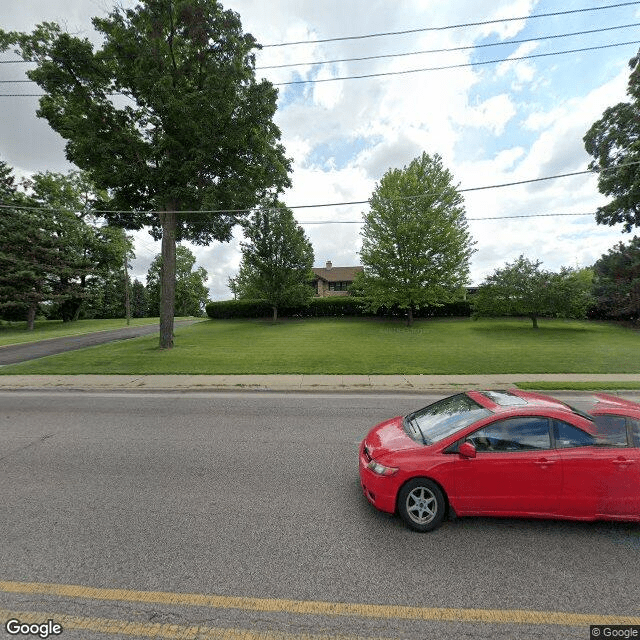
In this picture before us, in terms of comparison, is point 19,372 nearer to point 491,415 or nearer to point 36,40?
point 36,40

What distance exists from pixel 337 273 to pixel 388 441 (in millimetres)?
57996

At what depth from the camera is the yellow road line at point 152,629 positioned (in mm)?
2299

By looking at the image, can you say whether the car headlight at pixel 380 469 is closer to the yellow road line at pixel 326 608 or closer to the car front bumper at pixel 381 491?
the car front bumper at pixel 381 491

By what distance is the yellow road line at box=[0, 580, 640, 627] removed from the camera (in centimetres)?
242

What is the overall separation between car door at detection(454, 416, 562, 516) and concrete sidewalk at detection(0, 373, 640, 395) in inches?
232

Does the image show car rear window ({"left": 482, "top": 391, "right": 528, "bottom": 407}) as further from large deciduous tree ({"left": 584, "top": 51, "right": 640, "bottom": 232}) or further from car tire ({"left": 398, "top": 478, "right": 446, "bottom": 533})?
large deciduous tree ({"left": 584, "top": 51, "right": 640, "bottom": 232})

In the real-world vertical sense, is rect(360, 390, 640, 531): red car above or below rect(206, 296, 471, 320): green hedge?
below

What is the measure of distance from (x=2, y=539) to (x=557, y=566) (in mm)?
5275

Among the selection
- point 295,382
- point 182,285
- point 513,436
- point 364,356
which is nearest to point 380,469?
point 513,436

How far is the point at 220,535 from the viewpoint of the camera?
3377 mm

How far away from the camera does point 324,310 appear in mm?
33406

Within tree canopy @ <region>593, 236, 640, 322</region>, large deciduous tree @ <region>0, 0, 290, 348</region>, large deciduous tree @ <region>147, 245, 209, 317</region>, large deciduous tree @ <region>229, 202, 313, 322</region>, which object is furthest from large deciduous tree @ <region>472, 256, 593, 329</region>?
large deciduous tree @ <region>147, 245, 209, 317</region>

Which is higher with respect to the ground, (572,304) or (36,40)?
(36,40)

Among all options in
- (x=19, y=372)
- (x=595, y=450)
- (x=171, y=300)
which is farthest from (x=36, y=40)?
(x=595, y=450)
